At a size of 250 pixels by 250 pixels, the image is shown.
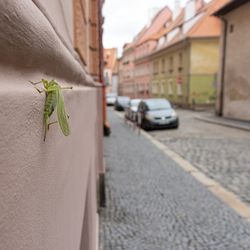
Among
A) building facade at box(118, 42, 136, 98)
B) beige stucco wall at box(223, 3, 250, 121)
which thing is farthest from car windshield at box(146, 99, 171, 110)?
building facade at box(118, 42, 136, 98)

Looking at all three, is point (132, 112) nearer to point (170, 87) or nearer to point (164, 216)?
point (164, 216)

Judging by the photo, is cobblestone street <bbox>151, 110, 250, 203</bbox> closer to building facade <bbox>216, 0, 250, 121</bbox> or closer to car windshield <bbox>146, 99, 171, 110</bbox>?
car windshield <bbox>146, 99, 171, 110</bbox>

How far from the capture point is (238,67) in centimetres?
1964

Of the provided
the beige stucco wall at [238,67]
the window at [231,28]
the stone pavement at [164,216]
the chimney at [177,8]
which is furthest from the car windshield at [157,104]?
the chimney at [177,8]

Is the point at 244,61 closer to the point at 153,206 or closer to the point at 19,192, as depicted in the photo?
the point at 153,206

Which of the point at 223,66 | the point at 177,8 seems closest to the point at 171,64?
the point at 177,8

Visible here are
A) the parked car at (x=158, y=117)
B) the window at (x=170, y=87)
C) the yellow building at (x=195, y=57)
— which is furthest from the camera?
the window at (x=170, y=87)

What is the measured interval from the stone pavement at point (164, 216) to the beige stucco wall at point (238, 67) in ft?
42.0

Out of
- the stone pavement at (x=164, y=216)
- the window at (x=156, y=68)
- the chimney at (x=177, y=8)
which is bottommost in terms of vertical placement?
the stone pavement at (x=164, y=216)

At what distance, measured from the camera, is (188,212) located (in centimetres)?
481

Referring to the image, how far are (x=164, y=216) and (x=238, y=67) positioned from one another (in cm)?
1659

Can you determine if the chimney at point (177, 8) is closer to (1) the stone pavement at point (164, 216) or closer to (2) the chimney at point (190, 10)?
(2) the chimney at point (190, 10)

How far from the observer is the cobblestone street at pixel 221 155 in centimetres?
646

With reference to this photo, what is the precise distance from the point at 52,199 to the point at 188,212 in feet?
13.7
